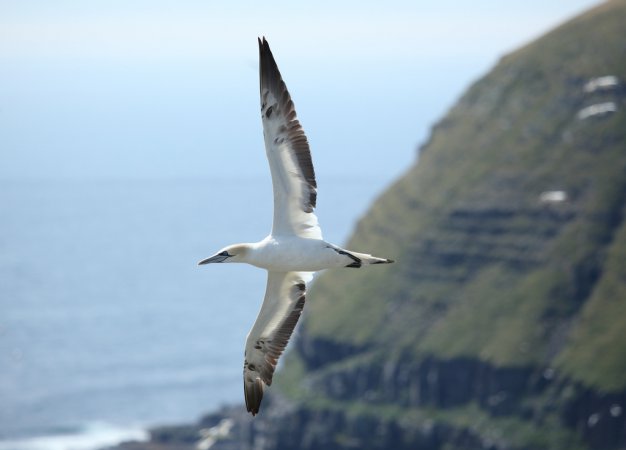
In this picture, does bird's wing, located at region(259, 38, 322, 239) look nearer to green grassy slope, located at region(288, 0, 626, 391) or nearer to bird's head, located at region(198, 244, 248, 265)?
bird's head, located at region(198, 244, 248, 265)

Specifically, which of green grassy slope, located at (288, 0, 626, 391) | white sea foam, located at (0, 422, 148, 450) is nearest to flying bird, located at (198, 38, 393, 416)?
green grassy slope, located at (288, 0, 626, 391)

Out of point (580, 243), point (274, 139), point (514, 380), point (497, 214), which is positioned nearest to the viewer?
point (274, 139)

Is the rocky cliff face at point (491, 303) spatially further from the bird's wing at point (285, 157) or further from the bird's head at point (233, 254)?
the bird's head at point (233, 254)

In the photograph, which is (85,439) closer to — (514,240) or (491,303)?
(491,303)

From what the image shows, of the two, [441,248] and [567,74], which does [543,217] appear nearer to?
[441,248]

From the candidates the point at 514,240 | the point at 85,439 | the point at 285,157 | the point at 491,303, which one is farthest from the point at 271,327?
the point at 85,439

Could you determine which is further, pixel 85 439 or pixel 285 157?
pixel 85 439

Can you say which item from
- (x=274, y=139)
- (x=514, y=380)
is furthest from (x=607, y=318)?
(x=274, y=139)
